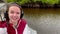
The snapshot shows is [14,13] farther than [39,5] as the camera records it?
No

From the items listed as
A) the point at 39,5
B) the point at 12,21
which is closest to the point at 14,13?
the point at 12,21

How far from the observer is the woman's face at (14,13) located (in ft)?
4.84

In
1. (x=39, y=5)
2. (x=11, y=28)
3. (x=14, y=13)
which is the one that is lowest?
(x=39, y=5)

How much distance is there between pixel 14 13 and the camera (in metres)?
1.48

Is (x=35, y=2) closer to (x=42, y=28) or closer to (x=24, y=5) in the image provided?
(x=24, y=5)

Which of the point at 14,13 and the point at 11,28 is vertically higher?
the point at 14,13

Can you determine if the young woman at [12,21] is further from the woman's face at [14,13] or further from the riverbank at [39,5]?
the riverbank at [39,5]

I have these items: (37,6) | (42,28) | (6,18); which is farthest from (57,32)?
(37,6)

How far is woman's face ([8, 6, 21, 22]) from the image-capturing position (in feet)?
4.84

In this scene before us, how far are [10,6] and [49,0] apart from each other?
1261cm

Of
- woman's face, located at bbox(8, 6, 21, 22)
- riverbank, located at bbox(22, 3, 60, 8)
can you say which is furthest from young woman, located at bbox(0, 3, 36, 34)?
riverbank, located at bbox(22, 3, 60, 8)

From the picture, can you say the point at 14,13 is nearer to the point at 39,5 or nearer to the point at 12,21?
the point at 12,21

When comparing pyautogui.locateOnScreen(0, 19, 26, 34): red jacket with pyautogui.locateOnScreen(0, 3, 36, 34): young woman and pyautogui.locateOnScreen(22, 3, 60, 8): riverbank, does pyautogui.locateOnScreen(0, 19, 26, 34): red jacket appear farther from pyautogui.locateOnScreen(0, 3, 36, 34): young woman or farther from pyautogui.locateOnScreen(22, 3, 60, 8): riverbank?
pyautogui.locateOnScreen(22, 3, 60, 8): riverbank

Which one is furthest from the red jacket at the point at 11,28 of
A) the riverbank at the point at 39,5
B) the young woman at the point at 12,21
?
the riverbank at the point at 39,5
